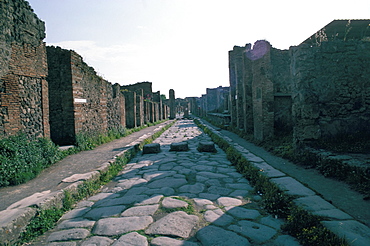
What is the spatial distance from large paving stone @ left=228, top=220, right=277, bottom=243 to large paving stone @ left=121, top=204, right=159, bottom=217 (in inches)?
38.0

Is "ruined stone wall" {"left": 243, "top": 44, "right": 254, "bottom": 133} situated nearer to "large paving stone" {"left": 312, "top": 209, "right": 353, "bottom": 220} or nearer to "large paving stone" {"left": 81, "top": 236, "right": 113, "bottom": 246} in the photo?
"large paving stone" {"left": 312, "top": 209, "right": 353, "bottom": 220}

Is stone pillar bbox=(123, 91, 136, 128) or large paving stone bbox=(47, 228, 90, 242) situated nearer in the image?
large paving stone bbox=(47, 228, 90, 242)

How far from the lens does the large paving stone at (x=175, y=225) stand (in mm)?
2266

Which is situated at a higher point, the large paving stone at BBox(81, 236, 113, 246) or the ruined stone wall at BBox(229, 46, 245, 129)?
the ruined stone wall at BBox(229, 46, 245, 129)

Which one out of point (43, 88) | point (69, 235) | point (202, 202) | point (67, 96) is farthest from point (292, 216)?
point (67, 96)

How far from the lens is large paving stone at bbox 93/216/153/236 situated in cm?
234

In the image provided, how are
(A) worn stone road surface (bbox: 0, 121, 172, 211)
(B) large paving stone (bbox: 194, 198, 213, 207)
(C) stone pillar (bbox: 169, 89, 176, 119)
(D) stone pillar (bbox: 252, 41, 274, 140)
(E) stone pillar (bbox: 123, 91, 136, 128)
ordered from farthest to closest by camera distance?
(C) stone pillar (bbox: 169, 89, 176, 119)
(E) stone pillar (bbox: 123, 91, 136, 128)
(D) stone pillar (bbox: 252, 41, 274, 140)
(A) worn stone road surface (bbox: 0, 121, 172, 211)
(B) large paving stone (bbox: 194, 198, 213, 207)

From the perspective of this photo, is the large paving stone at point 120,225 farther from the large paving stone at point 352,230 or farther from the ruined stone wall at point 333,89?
the ruined stone wall at point 333,89

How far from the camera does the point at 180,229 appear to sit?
7.62ft

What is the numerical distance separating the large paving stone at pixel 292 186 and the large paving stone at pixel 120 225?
1.76 meters

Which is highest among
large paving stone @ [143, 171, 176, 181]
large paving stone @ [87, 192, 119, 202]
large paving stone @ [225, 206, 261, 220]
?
large paving stone @ [225, 206, 261, 220]

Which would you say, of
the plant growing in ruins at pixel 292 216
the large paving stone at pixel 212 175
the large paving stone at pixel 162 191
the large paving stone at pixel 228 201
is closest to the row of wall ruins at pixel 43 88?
the large paving stone at pixel 162 191

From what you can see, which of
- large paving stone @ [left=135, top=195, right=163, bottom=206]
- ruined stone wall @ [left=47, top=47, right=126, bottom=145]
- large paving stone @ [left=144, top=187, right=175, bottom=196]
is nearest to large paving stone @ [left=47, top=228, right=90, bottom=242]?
large paving stone @ [left=135, top=195, right=163, bottom=206]

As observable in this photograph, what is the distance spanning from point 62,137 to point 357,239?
25.8 feet
